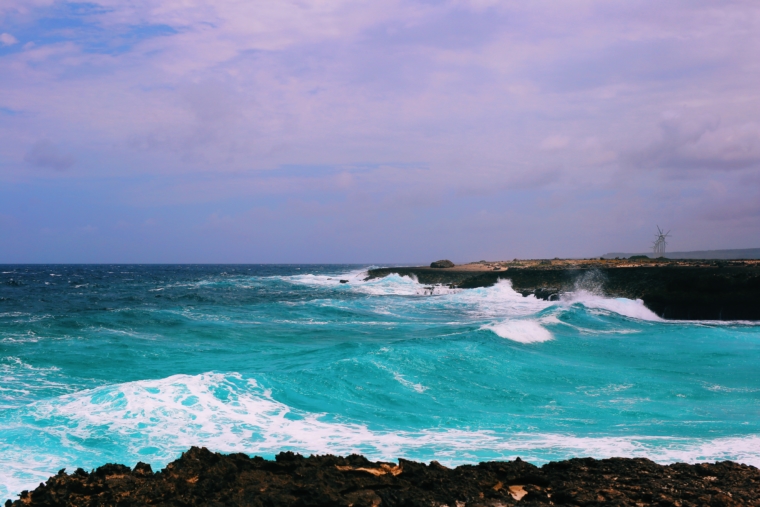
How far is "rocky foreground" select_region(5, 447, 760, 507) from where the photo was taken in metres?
4.96

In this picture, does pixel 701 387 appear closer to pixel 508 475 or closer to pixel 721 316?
pixel 508 475

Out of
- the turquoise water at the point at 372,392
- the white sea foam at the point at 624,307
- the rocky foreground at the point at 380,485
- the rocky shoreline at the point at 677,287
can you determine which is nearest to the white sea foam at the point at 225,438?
the turquoise water at the point at 372,392

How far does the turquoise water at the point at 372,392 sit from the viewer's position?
8672mm

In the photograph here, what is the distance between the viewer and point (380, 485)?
5.26 m

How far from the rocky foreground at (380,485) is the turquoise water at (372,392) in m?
2.14

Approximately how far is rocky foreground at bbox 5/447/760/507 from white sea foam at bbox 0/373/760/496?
6.85 ft

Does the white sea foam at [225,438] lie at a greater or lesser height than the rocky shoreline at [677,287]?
lesser

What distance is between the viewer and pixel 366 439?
9.23 metres

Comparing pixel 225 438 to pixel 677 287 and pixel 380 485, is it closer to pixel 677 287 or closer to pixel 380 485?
pixel 380 485

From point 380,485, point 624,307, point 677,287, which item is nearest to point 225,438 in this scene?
point 380,485

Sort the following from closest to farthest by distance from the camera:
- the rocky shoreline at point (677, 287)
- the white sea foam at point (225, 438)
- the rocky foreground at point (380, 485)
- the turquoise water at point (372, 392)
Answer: the rocky foreground at point (380, 485) < the white sea foam at point (225, 438) < the turquoise water at point (372, 392) < the rocky shoreline at point (677, 287)

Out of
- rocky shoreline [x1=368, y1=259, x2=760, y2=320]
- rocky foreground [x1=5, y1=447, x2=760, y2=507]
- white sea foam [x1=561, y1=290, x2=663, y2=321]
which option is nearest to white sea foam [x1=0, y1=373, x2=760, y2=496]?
rocky foreground [x1=5, y1=447, x2=760, y2=507]

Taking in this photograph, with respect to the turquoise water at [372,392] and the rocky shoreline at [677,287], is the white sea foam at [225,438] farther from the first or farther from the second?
the rocky shoreline at [677,287]

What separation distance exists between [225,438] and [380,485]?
4.87 meters
